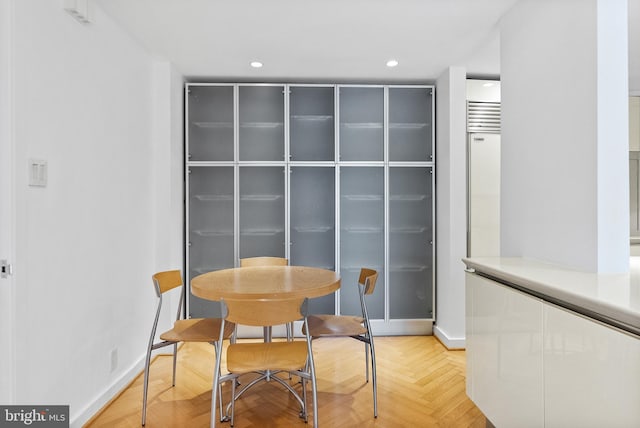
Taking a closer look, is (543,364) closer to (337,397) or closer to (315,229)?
(337,397)

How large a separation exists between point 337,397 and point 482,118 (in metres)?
2.89

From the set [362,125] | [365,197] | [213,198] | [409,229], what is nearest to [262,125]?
[213,198]

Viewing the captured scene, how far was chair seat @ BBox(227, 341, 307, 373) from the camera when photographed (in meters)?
1.85

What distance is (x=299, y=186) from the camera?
390 cm

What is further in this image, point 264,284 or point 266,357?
point 264,284

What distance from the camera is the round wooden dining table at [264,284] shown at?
204 centimetres

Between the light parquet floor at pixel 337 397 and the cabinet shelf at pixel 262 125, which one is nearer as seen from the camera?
the light parquet floor at pixel 337 397

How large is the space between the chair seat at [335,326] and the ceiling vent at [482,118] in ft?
7.42

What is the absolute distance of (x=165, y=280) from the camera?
8.59 feet

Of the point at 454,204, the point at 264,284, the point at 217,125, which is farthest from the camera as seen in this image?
the point at 217,125

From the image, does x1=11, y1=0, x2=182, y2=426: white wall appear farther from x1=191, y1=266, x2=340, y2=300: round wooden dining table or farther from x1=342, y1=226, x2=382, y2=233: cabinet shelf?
x1=342, y1=226, x2=382, y2=233: cabinet shelf

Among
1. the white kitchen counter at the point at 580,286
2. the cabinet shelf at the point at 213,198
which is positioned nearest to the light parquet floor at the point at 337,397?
the white kitchen counter at the point at 580,286

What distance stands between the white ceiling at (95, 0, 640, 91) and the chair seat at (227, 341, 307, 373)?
7.14 feet

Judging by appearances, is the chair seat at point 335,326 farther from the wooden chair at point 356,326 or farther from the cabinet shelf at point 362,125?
the cabinet shelf at point 362,125
